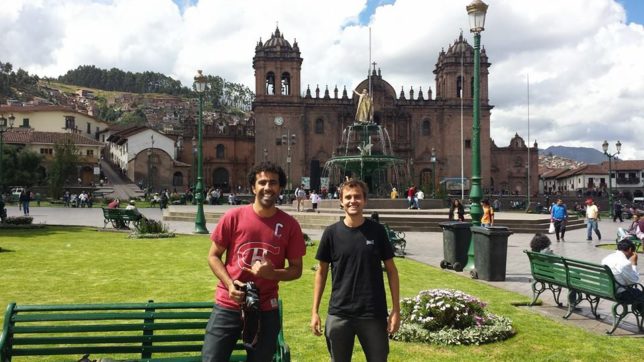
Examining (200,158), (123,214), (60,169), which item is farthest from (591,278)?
(60,169)

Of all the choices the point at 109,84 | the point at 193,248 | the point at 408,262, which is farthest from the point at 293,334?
the point at 109,84

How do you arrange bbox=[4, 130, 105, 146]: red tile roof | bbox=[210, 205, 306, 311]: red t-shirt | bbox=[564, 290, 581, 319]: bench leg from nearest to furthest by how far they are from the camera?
bbox=[210, 205, 306, 311]: red t-shirt, bbox=[564, 290, 581, 319]: bench leg, bbox=[4, 130, 105, 146]: red tile roof

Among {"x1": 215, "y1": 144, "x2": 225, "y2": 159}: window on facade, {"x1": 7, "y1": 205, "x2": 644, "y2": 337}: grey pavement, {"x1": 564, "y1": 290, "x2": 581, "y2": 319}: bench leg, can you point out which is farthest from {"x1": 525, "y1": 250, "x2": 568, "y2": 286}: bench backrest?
{"x1": 215, "y1": 144, "x2": 225, "y2": 159}: window on facade

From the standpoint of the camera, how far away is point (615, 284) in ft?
22.5

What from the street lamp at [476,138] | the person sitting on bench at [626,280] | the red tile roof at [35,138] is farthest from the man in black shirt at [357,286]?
the red tile roof at [35,138]

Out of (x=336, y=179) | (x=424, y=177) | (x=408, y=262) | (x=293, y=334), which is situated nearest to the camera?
(x=293, y=334)

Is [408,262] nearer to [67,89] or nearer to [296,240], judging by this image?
[296,240]

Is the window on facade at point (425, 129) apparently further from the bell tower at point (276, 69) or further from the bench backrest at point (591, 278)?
the bench backrest at point (591, 278)

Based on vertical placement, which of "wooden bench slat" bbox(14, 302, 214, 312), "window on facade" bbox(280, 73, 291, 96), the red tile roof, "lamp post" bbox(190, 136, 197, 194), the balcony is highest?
"window on facade" bbox(280, 73, 291, 96)

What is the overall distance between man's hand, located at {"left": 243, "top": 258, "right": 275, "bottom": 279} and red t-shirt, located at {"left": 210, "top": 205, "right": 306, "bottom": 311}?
8 cm

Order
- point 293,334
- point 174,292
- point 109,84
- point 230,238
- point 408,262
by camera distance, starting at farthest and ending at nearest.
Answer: point 109,84 < point 408,262 < point 174,292 < point 293,334 < point 230,238

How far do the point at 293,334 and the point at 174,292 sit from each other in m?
3.05

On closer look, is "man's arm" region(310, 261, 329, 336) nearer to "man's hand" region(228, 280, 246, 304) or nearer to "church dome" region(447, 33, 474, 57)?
"man's hand" region(228, 280, 246, 304)

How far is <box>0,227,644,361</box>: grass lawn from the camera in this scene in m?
6.07
